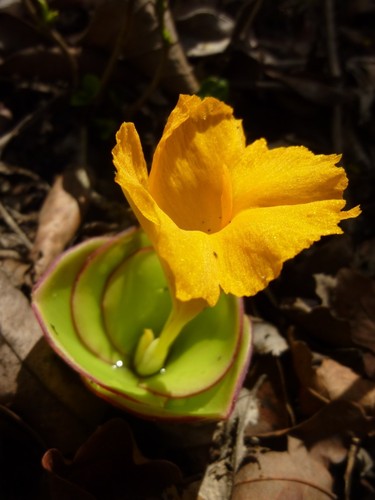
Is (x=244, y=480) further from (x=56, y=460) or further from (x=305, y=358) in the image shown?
(x=56, y=460)

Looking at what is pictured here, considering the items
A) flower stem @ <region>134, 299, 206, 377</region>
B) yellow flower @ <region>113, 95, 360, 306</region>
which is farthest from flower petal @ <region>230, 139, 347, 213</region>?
flower stem @ <region>134, 299, 206, 377</region>

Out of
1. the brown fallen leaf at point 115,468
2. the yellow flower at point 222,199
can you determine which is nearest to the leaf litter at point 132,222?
the brown fallen leaf at point 115,468

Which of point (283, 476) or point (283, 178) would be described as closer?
point (283, 178)

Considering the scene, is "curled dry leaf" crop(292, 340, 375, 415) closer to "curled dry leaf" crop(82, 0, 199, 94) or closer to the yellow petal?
the yellow petal

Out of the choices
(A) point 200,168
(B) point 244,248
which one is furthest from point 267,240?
(A) point 200,168

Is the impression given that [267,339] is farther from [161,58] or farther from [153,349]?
[161,58]

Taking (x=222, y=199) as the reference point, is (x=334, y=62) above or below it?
below
